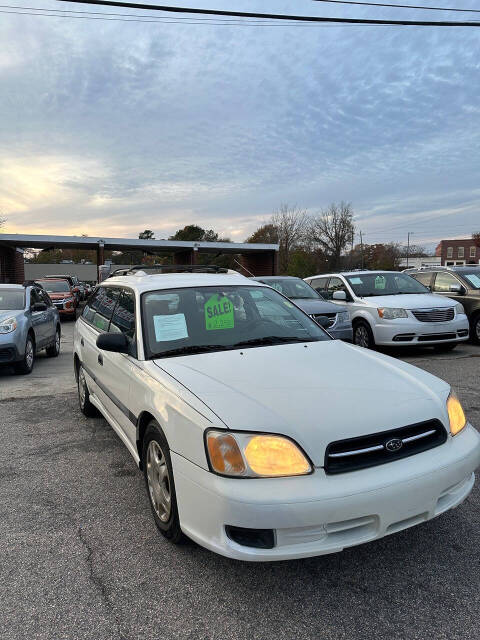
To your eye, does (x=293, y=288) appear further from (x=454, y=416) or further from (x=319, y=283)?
(x=454, y=416)

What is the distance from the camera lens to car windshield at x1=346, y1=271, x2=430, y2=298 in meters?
9.49

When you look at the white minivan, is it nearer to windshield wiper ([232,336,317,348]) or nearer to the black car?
the black car

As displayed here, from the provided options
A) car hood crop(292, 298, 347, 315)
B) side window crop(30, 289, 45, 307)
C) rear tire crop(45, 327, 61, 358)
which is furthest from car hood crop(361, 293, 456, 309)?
rear tire crop(45, 327, 61, 358)

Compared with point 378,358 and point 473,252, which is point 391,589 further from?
point 473,252

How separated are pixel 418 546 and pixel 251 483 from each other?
1.23 metres

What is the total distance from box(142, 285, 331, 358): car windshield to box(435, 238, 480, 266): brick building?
8820 centimetres

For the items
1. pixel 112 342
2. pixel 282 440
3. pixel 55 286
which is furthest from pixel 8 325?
pixel 55 286

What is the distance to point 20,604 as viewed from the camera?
2.21m

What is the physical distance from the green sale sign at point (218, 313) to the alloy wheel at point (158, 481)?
100 centimetres

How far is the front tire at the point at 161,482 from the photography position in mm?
2525

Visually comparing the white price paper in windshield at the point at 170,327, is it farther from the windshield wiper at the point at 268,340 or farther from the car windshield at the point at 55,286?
the car windshield at the point at 55,286

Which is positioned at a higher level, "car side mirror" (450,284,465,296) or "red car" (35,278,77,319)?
"car side mirror" (450,284,465,296)

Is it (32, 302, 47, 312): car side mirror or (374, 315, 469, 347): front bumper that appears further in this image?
(32, 302, 47, 312): car side mirror

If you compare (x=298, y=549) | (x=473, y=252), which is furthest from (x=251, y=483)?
(x=473, y=252)
